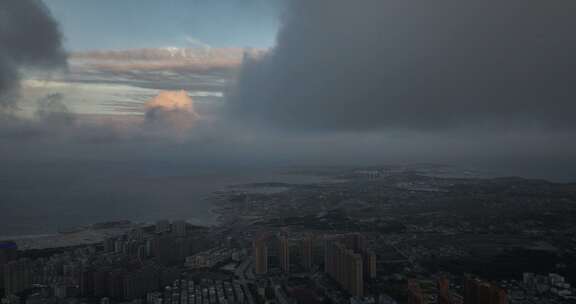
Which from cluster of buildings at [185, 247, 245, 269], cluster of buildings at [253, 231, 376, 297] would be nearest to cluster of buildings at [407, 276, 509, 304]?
cluster of buildings at [253, 231, 376, 297]

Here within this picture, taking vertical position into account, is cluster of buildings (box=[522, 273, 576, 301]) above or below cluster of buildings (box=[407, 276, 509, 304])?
below

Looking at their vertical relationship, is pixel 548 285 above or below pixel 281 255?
below

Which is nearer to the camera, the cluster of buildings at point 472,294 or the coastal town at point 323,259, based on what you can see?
the cluster of buildings at point 472,294

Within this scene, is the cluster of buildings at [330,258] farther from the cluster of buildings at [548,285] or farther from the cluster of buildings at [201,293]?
the cluster of buildings at [548,285]

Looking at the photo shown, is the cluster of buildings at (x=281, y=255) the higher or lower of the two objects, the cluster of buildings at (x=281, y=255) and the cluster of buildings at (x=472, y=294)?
the lower

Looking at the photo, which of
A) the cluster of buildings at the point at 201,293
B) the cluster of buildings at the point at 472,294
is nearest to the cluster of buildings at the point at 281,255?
the cluster of buildings at the point at 201,293

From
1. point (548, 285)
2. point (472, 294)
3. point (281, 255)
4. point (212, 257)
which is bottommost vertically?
point (548, 285)

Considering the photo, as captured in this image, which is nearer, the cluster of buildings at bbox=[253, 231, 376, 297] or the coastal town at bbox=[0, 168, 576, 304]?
the coastal town at bbox=[0, 168, 576, 304]

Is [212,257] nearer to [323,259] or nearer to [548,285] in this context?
[323,259]

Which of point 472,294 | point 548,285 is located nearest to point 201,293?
point 472,294

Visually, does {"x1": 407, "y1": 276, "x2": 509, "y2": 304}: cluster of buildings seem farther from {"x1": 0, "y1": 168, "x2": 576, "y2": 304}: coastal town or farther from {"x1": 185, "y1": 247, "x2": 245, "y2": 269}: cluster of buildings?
{"x1": 185, "y1": 247, "x2": 245, "y2": 269}: cluster of buildings

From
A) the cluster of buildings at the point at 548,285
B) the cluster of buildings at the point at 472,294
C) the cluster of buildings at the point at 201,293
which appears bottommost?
the cluster of buildings at the point at 201,293
